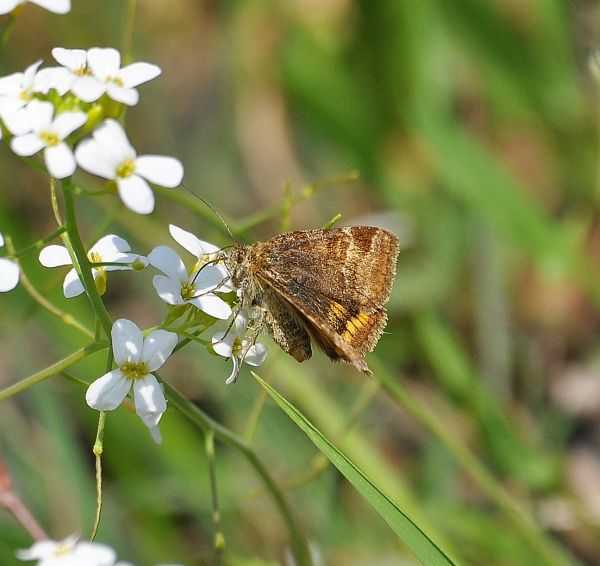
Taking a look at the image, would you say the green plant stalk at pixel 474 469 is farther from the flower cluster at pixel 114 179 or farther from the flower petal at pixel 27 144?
the flower petal at pixel 27 144

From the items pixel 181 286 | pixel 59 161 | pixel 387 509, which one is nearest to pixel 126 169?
pixel 59 161

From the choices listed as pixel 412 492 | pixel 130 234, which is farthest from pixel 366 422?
pixel 130 234

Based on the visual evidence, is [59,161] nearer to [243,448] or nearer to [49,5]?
[49,5]

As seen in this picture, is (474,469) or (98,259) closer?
(98,259)

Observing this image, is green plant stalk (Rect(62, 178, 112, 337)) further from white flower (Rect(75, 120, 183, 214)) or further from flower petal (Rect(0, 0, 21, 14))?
flower petal (Rect(0, 0, 21, 14))

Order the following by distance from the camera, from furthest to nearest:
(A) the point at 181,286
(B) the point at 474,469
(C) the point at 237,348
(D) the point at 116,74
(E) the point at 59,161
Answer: (B) the point at 474,469 → (C) the point at 237,348 → (A) the point at 181,286 → (D) the point at 116,74 → (E) the point at 59,161

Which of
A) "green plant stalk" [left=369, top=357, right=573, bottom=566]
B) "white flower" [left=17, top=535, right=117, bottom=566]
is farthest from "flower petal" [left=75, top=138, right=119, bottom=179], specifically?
"green plant stalk" [left=369, top=357, right=573, bottom=566]
